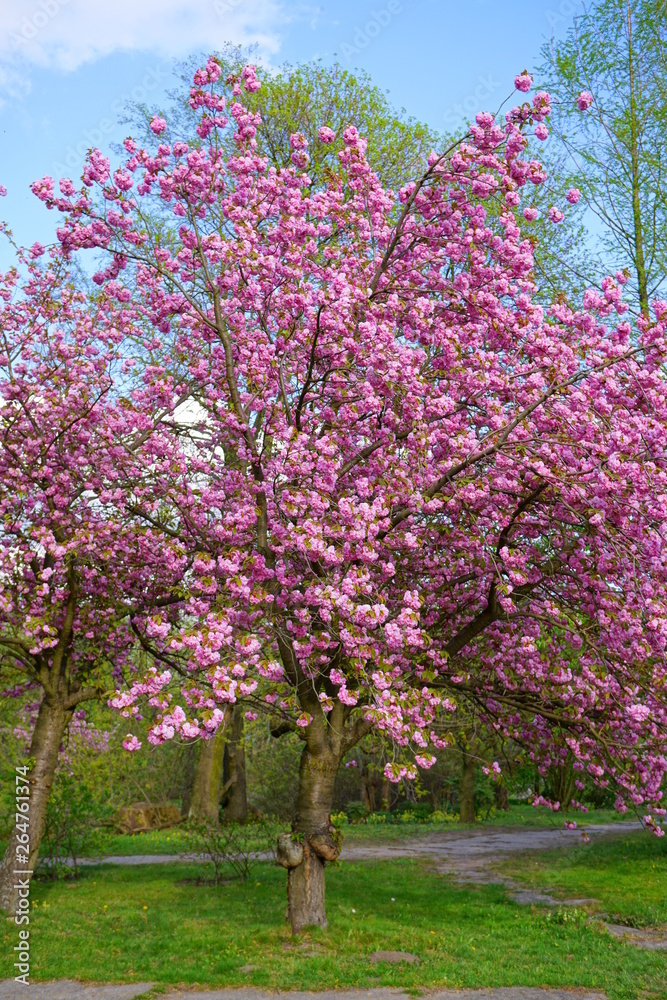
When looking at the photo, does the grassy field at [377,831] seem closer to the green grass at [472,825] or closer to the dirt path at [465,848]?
the green grass at [472,825]

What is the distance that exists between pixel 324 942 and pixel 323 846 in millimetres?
1051

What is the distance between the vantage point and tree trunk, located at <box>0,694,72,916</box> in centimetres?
1191

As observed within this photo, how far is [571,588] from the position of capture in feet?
35.7

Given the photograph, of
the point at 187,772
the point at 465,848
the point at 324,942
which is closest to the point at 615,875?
the point at 465,848

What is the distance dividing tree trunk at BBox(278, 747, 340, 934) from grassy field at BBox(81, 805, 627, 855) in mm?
4204

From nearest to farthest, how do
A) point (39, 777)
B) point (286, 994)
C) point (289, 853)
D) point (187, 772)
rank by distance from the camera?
point (286, 994) < point (289, 853) < point (39, 777) < point (187, 772)

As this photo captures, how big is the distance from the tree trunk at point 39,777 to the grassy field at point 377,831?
3.55 meters

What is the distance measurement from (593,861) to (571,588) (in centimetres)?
924

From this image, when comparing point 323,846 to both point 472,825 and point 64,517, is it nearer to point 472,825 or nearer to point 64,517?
point 64,517

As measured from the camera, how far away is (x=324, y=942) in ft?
32.2

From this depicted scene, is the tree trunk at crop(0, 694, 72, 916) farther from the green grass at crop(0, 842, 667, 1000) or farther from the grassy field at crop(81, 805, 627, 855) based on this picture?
the grassy field at crop(81, 805, 627, 855)

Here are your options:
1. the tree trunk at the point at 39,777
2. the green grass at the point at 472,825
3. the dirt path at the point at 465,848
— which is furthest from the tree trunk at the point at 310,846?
the green grass at the point at 472,825

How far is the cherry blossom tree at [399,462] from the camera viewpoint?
9.03 metres

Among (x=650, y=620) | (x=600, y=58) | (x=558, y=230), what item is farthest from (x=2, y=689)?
A: (x=600, y=58)
